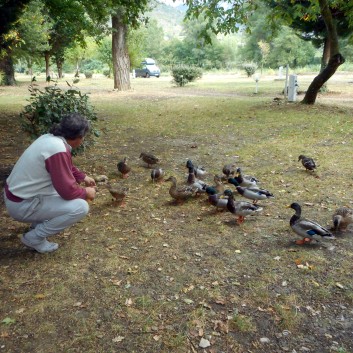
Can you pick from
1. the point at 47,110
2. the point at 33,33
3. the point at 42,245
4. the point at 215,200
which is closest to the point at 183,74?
the point at 33,33

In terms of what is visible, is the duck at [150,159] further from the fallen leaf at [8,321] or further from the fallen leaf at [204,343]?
the fallen leaf at [204,343]

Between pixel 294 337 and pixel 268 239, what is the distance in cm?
191

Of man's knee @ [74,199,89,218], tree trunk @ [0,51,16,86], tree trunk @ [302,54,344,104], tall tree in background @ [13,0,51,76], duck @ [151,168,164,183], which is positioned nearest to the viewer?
man's knee @ [74,199,89,218]

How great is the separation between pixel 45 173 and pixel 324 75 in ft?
48.9

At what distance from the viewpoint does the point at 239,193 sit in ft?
21.2

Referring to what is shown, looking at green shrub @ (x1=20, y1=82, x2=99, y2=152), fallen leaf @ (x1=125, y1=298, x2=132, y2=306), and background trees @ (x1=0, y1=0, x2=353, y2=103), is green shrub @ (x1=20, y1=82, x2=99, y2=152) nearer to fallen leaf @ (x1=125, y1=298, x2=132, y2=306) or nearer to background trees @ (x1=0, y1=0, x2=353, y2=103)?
background trees @ (x1=0, y1=0, x2=353, y2=103)

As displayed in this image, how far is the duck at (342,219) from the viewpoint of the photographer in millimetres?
5183

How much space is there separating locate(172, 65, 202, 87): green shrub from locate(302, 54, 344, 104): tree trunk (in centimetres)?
1550

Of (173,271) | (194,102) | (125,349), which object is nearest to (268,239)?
(173,271)

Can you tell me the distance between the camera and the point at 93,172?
799 centimetres

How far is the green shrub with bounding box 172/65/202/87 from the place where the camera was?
3034 centimetres

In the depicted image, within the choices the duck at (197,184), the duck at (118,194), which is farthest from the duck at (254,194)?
the duck at (118,194)

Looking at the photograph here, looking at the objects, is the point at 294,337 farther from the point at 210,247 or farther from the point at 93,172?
the point at 93,172

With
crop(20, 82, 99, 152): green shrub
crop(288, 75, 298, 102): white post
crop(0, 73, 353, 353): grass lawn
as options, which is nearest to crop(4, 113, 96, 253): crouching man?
crop(0, 73, 353, 353): grass lawn
